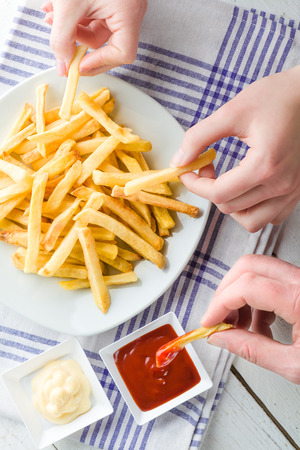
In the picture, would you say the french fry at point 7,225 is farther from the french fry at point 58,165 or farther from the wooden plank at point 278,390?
the wooden plank at point 278,390

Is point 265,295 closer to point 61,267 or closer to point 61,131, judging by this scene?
point 61,267

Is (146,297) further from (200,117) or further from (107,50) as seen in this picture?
(107,50)

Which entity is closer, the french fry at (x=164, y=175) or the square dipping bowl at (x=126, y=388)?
the french fry at (x=164, y=175)

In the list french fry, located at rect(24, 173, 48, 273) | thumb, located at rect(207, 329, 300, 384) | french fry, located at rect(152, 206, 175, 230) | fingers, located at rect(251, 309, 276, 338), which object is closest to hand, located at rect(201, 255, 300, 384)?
thumb, located at rect(207, 329, 300, 384)

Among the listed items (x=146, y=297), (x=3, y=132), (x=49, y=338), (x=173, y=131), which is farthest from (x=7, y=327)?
(x=173, y=131)

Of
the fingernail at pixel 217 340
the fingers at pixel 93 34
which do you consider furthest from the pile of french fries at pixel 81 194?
the fingernail at pixel 217 340

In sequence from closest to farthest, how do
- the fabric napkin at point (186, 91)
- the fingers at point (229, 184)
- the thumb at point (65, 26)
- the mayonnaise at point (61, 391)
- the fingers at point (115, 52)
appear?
1. the fingers at point (229, 184)
2. the thumb at point (65, 26)
3. the fingers at point (115, 52)
4. the mayonnaise at point (61, 391)
5. the fabric napkin at point (186, 91)

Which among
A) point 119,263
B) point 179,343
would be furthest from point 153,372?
point 119,263
